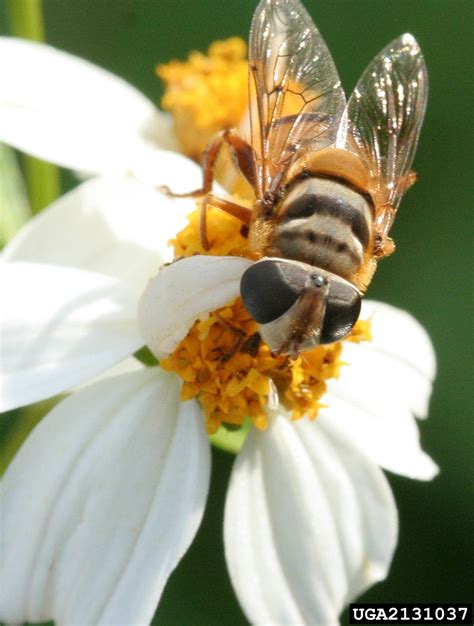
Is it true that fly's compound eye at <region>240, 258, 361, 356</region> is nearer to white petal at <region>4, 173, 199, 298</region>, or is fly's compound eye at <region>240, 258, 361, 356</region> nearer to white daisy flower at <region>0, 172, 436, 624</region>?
white daisy flower at <region>0, 172, 436, 624</region>

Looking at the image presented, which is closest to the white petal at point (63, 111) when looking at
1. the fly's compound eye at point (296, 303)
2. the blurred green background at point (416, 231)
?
the blurred green background at point (416, 231)

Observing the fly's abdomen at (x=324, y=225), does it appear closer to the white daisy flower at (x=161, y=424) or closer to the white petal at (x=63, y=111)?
the white daisy flower at (x=161, y=424)

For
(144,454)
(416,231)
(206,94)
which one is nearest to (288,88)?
(144,454)

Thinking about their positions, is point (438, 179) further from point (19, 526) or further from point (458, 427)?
point (19, 526)

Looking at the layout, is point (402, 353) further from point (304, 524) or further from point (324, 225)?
point (324, 225)

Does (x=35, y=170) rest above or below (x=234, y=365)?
above

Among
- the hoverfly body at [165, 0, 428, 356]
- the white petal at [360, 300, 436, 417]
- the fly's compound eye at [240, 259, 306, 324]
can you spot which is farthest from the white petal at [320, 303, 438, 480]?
the fly's compound eye at [240, 259, 306, 324]
